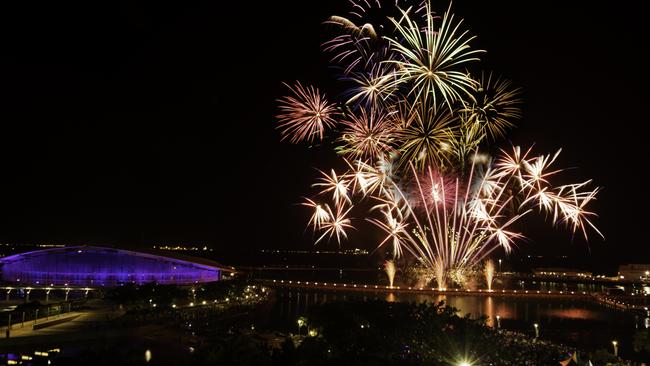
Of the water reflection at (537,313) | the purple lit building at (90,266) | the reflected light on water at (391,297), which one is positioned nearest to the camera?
the water reflection at (537,313)

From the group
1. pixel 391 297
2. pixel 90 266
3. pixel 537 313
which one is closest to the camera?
pixel 537 313

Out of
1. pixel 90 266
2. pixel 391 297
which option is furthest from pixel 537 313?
pixel 90 266

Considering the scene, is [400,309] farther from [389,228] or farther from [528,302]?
[528,302]

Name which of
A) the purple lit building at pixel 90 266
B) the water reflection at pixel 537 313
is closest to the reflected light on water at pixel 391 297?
the water reflection at pixel 537 313

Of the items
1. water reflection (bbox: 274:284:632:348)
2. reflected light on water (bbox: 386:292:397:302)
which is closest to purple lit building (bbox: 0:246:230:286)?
water reflection (bbox: 274:284:632:348)

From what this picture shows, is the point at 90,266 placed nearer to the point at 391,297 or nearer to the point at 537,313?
the point at 391,297

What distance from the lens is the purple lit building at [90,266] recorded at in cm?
4447

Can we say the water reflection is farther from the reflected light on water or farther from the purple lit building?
the purple lit building

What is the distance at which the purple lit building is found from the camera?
44.5 metres

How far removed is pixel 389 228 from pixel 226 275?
20654 mm

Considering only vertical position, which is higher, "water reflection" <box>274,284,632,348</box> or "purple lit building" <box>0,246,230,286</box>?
"purple lit building" <box>0,246,230,286</box>

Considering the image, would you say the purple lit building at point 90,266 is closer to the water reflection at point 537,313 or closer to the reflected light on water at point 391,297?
the water reflection at point 537,313

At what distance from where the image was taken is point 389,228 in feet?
120

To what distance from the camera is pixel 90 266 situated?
147 feet
